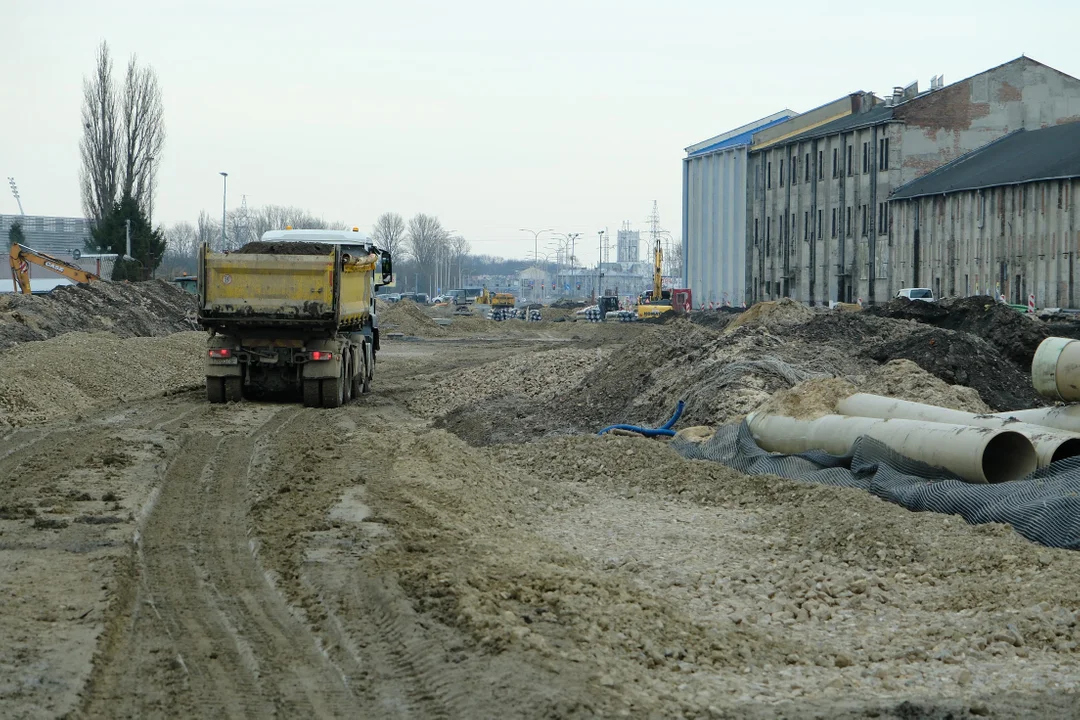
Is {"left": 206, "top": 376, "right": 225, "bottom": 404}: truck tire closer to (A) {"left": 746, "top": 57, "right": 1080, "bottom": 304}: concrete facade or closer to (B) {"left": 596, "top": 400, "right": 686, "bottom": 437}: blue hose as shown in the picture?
(B) {"left": 596, "top": 400, "right": 686, "bottom": 437}: blue hose

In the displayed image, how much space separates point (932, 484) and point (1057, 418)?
8.18 ft

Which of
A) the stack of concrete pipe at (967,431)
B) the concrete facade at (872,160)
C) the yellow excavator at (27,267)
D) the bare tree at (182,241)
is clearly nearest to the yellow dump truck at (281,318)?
the stack of concrete pipe at (967,431)

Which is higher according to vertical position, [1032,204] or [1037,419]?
[1032,204]

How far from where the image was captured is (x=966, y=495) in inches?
396

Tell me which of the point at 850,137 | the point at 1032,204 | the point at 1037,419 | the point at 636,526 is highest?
the point at 850,137

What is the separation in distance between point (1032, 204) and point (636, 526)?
3924 cm

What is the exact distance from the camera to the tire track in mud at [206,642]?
5281 mm

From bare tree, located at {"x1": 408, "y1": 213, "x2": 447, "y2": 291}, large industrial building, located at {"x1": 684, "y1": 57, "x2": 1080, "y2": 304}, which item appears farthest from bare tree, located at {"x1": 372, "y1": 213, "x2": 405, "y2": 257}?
large industrial building, located at {"x1": 684, "y1": 57, "x2": 1080, "y2": 304}

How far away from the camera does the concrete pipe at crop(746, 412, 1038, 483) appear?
10.9 meters

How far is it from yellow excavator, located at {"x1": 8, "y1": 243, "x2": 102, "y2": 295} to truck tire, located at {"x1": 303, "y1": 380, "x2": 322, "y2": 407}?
1002 inches

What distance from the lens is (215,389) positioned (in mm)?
20328

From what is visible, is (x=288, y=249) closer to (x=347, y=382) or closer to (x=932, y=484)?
(x=347, y=382)

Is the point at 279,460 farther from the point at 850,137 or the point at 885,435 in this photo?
the point at 850,137

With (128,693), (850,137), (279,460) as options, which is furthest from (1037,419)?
(850,137)
